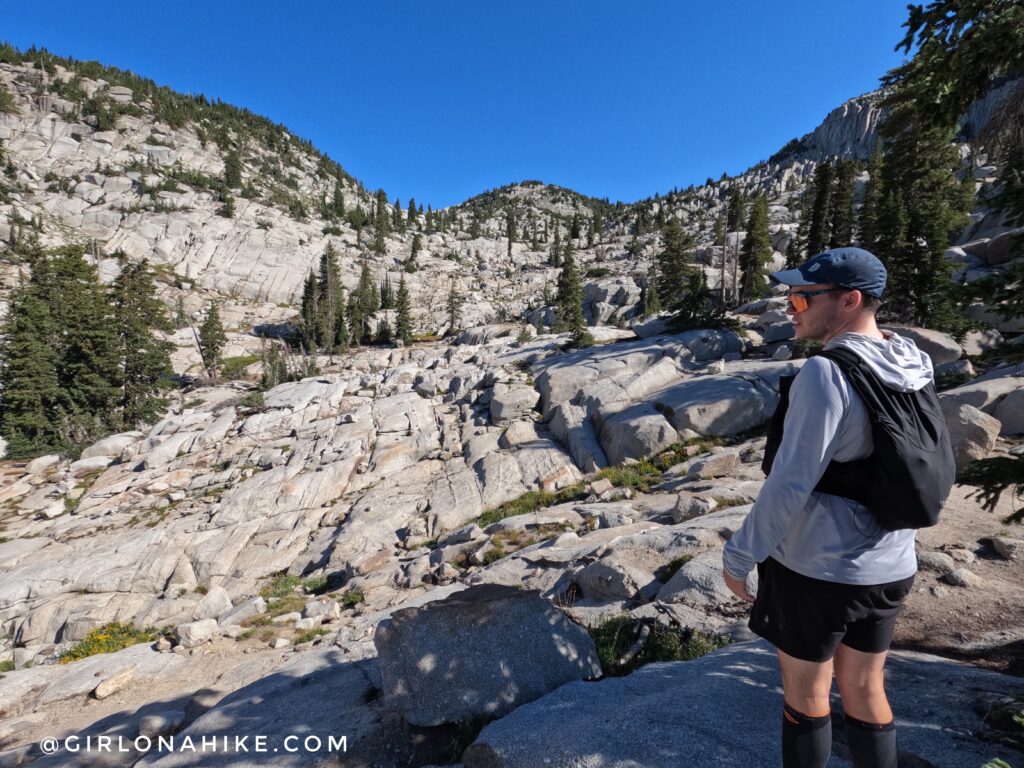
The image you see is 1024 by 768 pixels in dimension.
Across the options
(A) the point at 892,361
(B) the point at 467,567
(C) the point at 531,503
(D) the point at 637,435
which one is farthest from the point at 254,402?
(A) the point at 892,361

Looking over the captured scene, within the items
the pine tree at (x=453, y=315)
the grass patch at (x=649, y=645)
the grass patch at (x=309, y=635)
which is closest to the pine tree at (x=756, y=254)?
the pine tree at (x=453, y=315)

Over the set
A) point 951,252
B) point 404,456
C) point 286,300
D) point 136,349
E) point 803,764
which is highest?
point 286,300

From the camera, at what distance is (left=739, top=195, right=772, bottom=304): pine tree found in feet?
142

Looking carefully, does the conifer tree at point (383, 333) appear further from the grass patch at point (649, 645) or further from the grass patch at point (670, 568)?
the grass patch at point (649, 645)

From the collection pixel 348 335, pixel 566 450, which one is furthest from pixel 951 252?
pixel 348 335

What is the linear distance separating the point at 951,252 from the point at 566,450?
32877mm

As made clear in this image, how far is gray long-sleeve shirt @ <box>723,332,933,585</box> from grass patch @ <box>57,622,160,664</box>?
49.4 feet

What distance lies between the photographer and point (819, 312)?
7.66 feet

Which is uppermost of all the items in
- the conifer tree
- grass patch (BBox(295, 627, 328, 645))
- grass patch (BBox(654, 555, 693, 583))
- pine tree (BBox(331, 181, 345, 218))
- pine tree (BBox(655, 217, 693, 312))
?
pine tree (BBox(331, 181, 345, 218))

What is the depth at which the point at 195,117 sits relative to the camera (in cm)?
11938

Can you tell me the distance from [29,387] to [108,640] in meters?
33.0

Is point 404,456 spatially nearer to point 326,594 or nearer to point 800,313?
point 326,594

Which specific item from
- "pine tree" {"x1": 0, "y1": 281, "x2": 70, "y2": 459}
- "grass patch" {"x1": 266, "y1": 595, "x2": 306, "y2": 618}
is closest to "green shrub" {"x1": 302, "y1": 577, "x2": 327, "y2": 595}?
"grass patch" {"x1": 266, "y1": 595, "x2": 306, "y2": 618}

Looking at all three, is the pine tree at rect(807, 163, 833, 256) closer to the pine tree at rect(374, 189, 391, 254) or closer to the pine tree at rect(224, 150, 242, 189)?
the pine tree at rect(374, 189, 391, 254)
